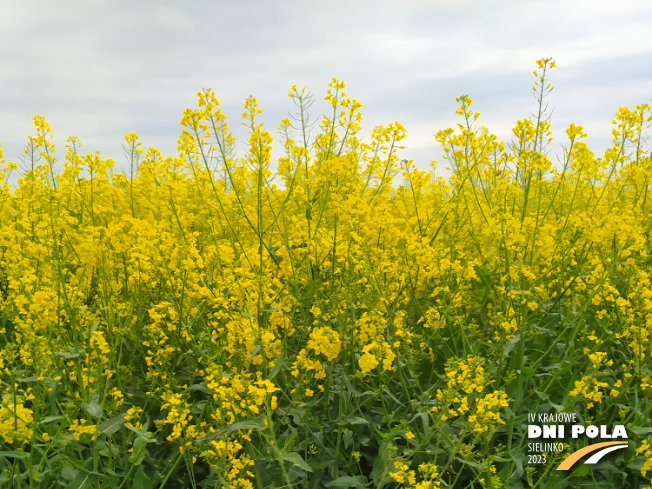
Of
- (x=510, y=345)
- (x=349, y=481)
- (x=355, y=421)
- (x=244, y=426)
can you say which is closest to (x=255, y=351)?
(x=244, y=426)

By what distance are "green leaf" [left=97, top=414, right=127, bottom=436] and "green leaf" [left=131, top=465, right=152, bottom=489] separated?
9.5 inches

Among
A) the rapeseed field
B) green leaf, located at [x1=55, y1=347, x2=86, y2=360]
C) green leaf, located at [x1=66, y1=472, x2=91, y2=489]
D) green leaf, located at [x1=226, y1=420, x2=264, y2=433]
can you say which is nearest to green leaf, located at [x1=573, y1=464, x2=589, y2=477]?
the rapeseed field

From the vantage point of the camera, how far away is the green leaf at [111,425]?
2574 mm

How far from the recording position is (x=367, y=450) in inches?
117

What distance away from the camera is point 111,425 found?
2.62 m

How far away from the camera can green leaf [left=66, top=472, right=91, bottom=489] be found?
2.57m

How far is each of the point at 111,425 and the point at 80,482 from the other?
300 millimetres

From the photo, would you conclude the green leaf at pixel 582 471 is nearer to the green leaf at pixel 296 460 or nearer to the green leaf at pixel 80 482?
the green leaf at pixel 296 460

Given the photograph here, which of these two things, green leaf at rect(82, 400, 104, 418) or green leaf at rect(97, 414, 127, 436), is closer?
green leaf at rect(82, 400, 104, 418)

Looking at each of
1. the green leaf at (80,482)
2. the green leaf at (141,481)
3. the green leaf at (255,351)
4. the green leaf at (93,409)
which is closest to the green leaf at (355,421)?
the green leaf at (255,351)

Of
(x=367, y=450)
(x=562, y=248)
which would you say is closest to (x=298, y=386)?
(x=367, y=450)

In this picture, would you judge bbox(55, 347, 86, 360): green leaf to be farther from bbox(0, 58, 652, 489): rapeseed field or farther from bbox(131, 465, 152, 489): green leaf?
bbox(131, 465, 152, 489): green leaf

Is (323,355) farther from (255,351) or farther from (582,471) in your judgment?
(582,471)

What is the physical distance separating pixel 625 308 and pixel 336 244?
1.77m
